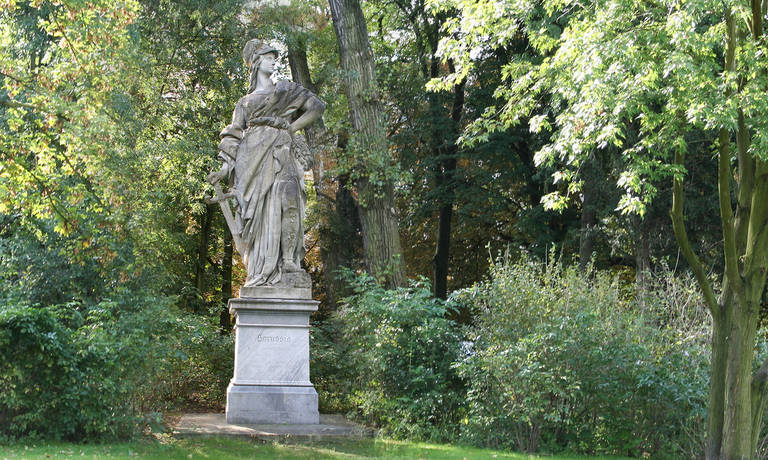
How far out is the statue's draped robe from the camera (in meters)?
10.4

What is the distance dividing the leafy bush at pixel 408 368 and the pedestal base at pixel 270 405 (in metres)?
1.08

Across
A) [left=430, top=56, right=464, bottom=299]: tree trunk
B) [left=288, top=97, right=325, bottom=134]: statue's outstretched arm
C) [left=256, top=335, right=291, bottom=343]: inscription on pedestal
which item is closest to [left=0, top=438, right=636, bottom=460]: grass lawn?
[left=256, top=335, right=291, bottom=343]: inscription on pedestal

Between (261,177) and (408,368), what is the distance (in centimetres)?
316

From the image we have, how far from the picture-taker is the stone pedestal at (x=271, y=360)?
972cm

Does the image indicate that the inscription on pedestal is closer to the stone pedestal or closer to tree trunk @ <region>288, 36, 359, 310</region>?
the stone pedestal

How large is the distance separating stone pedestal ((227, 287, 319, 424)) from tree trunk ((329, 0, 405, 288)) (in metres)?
5.16

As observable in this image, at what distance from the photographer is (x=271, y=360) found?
9898 millimetres

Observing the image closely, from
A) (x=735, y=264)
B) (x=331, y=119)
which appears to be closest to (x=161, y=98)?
(x=331, y=119)

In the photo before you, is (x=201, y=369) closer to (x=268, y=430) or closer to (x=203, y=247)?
(x=268, y=430)

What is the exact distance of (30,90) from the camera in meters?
10.4

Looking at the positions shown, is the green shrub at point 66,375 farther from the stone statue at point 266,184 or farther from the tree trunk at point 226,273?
the tree trunk at point 226,273

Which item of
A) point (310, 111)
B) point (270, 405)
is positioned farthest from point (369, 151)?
point (270, 405)

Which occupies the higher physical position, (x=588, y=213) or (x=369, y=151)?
(x=369, y=151)

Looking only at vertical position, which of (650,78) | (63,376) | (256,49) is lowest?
(63,376)
